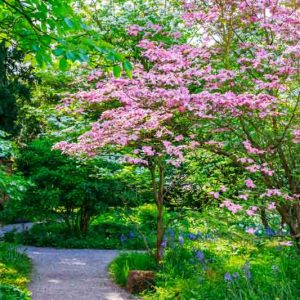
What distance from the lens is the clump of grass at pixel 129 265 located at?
7.87m

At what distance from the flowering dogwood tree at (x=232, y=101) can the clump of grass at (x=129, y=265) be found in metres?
2.48

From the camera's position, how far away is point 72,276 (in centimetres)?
852

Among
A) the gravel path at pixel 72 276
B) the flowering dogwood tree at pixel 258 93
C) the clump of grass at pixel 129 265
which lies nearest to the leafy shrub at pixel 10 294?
the gravel path at pixel 72 276

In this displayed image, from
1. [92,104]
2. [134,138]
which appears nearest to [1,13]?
[134,138]

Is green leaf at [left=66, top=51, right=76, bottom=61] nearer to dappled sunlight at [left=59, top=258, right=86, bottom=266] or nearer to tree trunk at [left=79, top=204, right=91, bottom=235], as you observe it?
dappled sunlight at [left=59, top=258, right=86, bottom=266]

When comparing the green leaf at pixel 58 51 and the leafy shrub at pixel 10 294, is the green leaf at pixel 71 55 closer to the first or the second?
the green leaf at pixel 58 51

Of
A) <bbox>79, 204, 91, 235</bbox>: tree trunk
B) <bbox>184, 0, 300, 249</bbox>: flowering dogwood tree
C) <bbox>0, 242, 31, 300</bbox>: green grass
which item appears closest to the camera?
<bbox>184, 0, 300, 249</bbox>: flowering dogwood tree

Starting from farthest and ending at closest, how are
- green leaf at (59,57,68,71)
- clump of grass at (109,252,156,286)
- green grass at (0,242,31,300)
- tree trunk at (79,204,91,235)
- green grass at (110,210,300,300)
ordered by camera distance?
1. tree trunk at (79,204,91,235)
2. clump of grass at (109,252,156,286)
3. green grass at (0,242,31,300)
4. green grass at (110,210,300,300)
5. green leaf at (59,57,68,71)

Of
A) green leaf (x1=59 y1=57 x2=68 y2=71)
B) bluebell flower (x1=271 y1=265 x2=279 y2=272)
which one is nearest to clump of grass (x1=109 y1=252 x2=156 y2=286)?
bluebell flower (x1=271 y1=265 x2=279 y2=272)

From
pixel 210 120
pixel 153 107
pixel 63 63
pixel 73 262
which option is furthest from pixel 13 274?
pixel 63 63

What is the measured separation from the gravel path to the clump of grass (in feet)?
0.55

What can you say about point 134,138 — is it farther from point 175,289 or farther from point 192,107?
point 175,289

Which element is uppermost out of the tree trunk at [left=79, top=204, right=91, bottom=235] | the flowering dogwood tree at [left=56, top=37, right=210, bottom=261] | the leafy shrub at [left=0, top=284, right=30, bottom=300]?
the flowering dogwood tree at [left=56, top=37, right=210, bottom=261]

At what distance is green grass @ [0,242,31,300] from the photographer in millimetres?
5900
